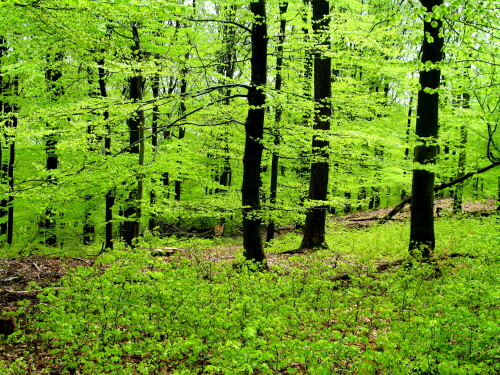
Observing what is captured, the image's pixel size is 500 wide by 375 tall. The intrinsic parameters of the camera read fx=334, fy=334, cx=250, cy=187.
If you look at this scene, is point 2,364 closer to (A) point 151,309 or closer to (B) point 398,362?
(A) point 151,309

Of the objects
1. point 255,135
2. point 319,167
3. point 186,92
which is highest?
point 186,92

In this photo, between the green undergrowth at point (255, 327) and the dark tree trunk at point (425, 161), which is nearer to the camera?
the green undergrowth at point (255, 327)

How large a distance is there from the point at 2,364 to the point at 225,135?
47.8ft

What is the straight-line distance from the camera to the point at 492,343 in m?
3.80

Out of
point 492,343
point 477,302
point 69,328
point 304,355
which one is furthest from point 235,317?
point 477,302

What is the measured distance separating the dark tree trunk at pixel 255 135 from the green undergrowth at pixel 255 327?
5.60ft

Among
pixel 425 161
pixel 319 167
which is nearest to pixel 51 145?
pixel 319 167

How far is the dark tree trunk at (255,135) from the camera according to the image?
8.20 meters

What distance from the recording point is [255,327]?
4129mm

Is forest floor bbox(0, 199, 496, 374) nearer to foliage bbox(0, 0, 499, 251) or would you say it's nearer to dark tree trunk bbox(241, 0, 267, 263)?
dark tree trunk bbox(241, 0, 267, 263)

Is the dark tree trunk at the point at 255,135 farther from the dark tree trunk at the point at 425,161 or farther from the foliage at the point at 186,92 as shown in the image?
the dark tree trunk at the point at 425,161

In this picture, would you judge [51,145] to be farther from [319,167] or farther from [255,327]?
[255,327]

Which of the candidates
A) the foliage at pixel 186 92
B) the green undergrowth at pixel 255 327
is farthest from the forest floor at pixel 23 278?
the foliage at pixel 186 92

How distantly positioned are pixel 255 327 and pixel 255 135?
5.23 m
